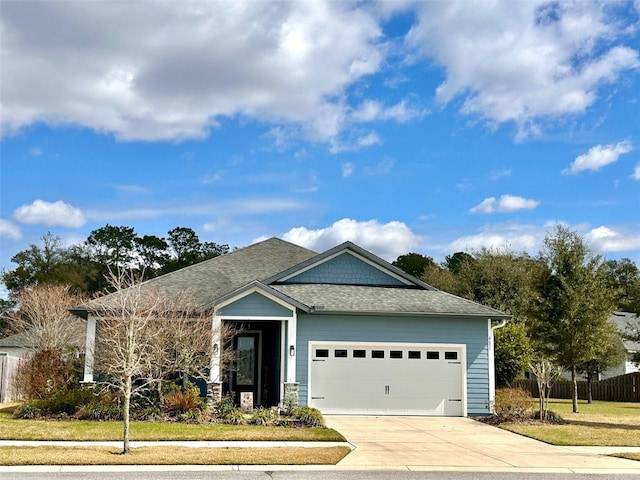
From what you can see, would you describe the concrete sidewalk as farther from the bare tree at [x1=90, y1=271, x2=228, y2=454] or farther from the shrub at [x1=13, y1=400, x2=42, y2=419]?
the bare tree at [x1=90, y1=271, x2=228, y2=454]

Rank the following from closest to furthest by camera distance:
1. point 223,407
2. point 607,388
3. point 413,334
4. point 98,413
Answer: point 98,413
point 223,407
point 413,334
point 607,388

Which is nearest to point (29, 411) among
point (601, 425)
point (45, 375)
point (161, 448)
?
point (45, 375)

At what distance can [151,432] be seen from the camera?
47.6 ft

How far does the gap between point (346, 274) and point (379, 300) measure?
2.36 m

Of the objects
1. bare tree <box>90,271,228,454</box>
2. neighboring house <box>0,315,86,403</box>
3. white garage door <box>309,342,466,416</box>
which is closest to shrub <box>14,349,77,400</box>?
bare tree <box>90,271,228,454</box>

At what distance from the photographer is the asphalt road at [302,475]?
33.4 feet

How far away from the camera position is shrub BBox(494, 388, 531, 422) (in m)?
19.3

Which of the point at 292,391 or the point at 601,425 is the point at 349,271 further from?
the point at 601,425

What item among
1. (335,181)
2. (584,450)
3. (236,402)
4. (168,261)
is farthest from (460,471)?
(168,261)

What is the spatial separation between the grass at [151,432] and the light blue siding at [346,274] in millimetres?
8082

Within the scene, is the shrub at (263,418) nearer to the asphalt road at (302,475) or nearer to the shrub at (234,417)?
the shrub at (234,417)

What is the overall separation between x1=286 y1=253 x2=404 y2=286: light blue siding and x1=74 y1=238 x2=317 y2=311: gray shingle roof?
196 centimetres

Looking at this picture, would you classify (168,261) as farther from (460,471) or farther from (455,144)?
(460,471)

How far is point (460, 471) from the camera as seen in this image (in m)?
11.4
